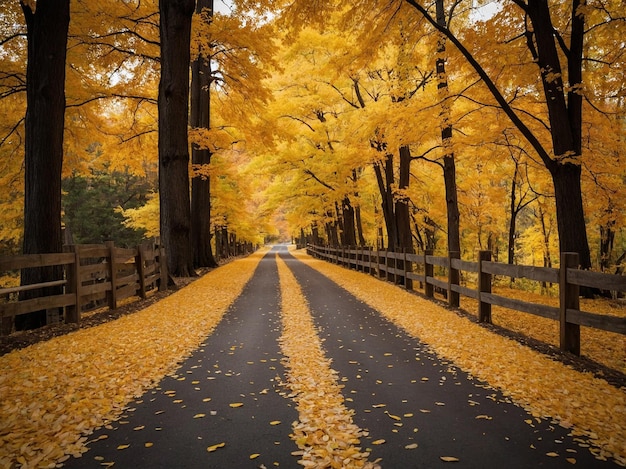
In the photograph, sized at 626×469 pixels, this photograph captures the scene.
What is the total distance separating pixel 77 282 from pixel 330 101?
47.9ft

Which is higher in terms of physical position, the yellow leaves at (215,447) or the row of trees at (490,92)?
the row of trees at (490,92)

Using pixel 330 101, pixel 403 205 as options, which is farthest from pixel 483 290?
pixel 330 101

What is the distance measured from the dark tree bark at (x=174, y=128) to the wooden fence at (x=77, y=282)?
282 cm

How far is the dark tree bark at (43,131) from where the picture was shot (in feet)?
23.9

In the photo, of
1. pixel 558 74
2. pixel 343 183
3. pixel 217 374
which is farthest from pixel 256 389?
pixel 343 183

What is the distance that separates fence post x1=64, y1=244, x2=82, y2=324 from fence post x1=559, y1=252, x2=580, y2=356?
762 centimetres

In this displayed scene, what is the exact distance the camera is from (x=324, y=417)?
3379mm

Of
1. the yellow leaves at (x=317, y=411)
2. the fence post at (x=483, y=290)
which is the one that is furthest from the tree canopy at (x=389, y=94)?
the yellow leaves at (x=317, y=411)

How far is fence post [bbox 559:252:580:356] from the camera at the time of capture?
5.14 m

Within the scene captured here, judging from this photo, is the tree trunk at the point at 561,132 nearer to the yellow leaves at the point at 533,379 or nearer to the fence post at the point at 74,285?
the yellow leaves at the point at 533,379

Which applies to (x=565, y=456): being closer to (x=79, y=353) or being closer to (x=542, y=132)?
(x=79, y=353)

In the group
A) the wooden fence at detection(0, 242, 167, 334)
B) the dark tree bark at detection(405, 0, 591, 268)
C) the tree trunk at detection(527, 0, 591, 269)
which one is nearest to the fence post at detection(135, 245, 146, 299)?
the wooden fence at detection(0, 242, 167, 334)

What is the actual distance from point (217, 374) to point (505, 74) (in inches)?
375

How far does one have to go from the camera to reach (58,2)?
740 cm
